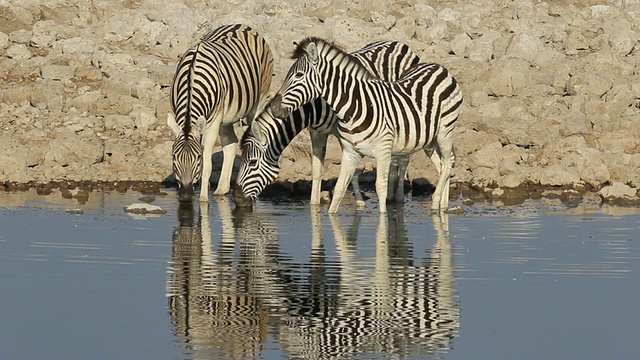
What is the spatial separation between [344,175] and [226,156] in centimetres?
270

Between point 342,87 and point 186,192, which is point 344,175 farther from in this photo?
point 186,192

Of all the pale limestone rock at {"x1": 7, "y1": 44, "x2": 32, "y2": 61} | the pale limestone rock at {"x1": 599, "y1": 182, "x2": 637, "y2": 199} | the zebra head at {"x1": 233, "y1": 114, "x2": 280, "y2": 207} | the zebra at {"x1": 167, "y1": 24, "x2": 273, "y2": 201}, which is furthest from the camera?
the pale limestone rock at {"x1": 7, "y1": 44, "x2": 32, "y2": 61}

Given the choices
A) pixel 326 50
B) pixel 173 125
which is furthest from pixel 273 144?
pixel 326 50

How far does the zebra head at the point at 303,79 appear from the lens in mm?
17219

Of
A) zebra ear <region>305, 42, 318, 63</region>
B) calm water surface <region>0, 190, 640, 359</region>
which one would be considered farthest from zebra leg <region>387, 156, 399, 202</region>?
zebra ear <region>305, 42, 318, 63</region>

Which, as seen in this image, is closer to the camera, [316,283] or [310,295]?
[310,295]

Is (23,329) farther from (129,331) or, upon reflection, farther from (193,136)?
(193,136)

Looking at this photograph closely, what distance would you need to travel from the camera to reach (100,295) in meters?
12.2

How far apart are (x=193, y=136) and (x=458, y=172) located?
428 centimetres

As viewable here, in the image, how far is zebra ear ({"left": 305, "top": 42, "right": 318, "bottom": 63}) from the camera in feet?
56.3

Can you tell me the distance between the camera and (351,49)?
2703 cm

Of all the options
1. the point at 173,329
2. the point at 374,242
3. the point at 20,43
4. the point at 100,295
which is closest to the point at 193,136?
the point at 374,242

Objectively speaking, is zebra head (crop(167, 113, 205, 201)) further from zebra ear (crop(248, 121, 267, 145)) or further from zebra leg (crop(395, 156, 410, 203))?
zebra leg (crop(395, 156, 410, 203))

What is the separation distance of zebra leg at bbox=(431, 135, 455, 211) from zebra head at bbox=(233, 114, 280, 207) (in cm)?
198
